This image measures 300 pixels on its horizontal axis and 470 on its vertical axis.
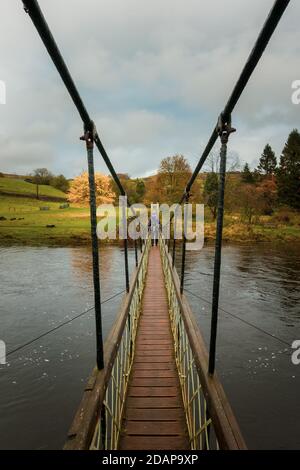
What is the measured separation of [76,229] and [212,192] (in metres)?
18.5

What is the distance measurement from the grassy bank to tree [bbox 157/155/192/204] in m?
5.87

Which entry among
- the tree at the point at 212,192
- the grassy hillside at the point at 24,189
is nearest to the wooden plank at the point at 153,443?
the tree at the point at 212,192

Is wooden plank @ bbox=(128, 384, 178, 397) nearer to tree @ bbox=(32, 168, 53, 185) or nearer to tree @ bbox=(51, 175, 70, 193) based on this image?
tree @ bbox=(51, 175, 70, 193)

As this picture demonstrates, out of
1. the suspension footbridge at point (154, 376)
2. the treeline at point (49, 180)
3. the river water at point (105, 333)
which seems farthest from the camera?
the treeline at point (49, 180)

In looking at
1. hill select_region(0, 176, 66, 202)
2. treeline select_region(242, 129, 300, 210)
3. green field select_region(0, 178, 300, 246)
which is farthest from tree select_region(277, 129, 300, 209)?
hill select_region(0, 176, 66, 202)

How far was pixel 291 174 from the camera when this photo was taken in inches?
1624

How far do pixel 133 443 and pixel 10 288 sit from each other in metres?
15.9

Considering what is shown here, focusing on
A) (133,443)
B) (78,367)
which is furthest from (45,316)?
(133,443)

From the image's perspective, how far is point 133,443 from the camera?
3.23 meters

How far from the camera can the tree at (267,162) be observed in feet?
203

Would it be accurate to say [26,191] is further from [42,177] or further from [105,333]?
[105,333]

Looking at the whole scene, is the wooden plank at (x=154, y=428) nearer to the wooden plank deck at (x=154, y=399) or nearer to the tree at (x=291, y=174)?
the wooden plank deck at (x=154, y=399)

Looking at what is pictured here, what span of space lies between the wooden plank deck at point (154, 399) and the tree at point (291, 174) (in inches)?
1547

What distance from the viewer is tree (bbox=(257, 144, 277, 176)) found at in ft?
203
